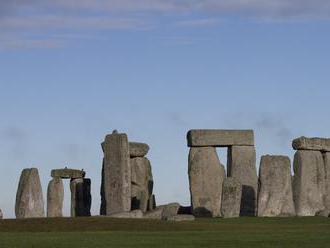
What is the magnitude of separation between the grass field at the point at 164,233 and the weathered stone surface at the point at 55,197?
34.9ft

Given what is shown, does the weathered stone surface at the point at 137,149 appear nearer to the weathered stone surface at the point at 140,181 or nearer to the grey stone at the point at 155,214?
the weathered stone surface at the point at 140,181

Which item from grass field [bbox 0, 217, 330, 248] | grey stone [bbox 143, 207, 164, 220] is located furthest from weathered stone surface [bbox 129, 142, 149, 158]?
grass field [bbox 0, 217, 330, 248]

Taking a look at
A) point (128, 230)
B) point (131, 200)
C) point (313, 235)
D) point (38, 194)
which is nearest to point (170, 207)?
point (131, 200)

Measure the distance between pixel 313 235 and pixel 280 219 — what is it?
8.91 meters

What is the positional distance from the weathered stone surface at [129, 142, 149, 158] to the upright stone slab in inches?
84.1

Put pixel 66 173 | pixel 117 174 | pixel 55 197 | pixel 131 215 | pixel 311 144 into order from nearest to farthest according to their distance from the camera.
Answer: pixel 131 215 < pixel 117 174 < pixel 311 144 < pixel 55 197 < pixel 66 173

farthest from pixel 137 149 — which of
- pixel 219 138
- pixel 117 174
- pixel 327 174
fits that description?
pixel 327 174

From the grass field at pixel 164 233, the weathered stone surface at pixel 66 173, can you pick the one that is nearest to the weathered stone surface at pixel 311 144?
the grass field at pixel 164 233

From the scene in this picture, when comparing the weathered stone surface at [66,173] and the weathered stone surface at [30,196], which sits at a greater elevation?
the weathered stone surface at [66,173]

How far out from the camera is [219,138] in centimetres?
4959

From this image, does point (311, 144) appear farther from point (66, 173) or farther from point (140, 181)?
point (66, 173)

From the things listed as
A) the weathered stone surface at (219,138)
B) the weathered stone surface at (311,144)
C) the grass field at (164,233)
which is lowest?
the grass field at (164,233)

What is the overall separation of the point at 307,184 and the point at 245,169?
3176 millimetres

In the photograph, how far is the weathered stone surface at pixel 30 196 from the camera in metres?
47.7
